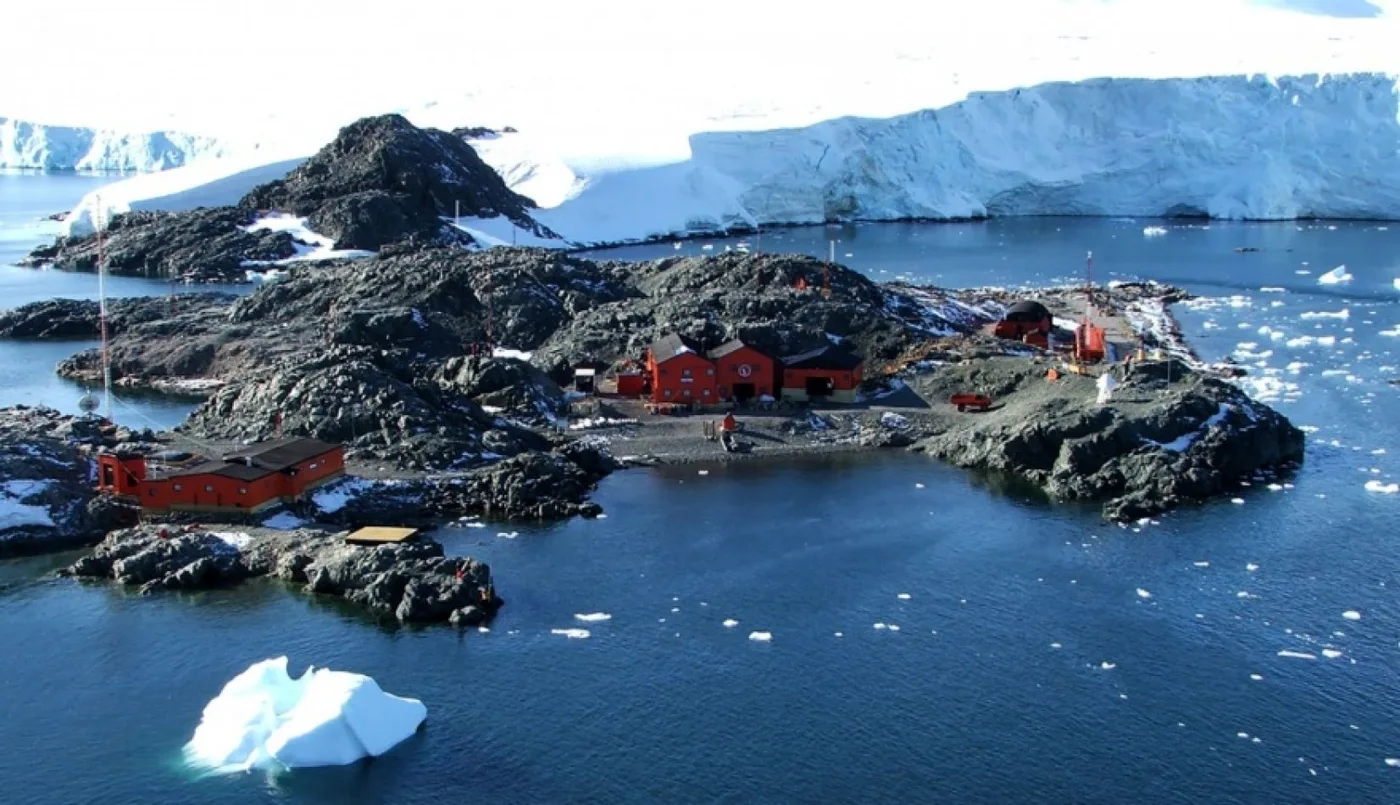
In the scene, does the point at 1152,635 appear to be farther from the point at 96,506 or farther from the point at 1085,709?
the point at 96,506

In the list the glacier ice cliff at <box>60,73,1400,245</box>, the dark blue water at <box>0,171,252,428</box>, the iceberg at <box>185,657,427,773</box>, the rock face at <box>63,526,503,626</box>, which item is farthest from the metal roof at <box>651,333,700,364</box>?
the glacier ice cliff at <box>60,73,1400,245</box>

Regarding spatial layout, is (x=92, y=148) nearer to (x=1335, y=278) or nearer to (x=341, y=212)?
(x=341, y=212)

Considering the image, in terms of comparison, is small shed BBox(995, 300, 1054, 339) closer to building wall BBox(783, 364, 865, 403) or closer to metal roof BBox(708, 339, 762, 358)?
building wall BBox(783, 364, 865, 403)

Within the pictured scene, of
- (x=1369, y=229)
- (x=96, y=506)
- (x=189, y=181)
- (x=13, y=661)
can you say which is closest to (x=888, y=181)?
(x=1369, y=229)

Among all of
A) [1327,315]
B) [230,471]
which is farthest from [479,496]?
[1327,315]

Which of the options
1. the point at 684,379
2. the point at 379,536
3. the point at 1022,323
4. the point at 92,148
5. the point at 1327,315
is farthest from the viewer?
the point at 92,148

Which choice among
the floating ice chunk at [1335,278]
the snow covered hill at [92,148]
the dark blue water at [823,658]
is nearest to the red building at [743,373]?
the dark blue water at [823,658]

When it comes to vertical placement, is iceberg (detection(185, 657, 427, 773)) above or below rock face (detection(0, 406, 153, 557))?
below
